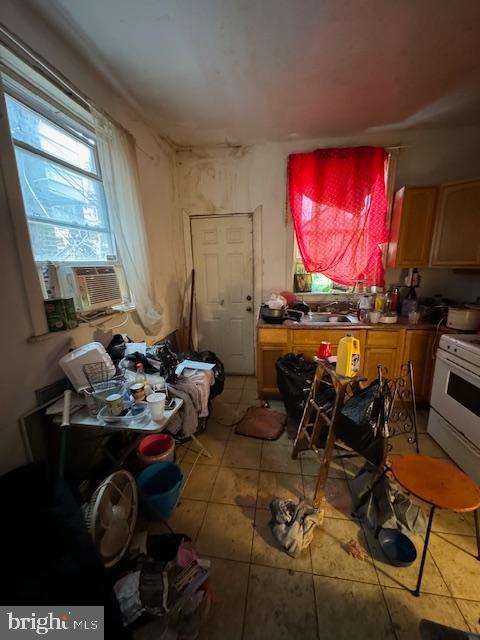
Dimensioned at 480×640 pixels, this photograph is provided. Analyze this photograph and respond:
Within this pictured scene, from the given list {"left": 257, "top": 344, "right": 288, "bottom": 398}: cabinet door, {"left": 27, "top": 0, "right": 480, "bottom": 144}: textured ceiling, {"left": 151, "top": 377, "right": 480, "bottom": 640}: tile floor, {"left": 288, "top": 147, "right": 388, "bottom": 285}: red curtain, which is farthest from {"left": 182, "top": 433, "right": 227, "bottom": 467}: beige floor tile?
{"left": 27, "top": 0, "right": 480, "bottom": 144}: textured ceiling

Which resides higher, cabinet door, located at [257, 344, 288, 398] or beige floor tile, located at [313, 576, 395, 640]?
cabinet door, located at [257, 344, 288, 398]

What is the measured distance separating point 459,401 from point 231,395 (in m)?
1.99

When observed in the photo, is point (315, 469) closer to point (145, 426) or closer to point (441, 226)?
point (145, 426)

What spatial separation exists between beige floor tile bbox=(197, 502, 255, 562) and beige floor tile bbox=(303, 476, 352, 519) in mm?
424

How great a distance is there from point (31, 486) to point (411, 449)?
2.42 meters

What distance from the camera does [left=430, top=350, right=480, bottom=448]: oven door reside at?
5.38ft

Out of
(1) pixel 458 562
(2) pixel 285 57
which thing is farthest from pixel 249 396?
(2) pixel 285 57

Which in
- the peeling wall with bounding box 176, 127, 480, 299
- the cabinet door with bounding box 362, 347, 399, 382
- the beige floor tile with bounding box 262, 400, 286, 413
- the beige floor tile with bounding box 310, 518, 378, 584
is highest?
the peeling wall with bounding box 176, 127, 480, 299

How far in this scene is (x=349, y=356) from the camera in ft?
4.20

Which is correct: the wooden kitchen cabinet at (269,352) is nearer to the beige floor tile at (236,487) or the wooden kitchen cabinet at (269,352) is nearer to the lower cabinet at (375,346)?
the lower cabinet at (375,346)

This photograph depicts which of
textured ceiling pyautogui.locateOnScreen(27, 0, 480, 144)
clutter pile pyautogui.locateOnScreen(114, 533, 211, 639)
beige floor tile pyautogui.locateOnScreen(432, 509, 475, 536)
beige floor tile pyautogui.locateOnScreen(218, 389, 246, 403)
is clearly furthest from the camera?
beige floor tile pyautogui.locateOnScreen(218, 389, 246, 403)

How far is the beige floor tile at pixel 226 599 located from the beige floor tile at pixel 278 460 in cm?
66

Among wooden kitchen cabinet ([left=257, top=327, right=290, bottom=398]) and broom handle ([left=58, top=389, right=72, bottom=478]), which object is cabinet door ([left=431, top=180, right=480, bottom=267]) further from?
broom handle ([left=58, top=389, right=72, bottom=478])

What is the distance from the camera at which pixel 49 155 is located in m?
1.46
